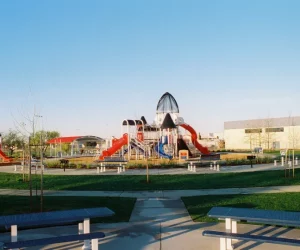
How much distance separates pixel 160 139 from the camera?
37.6 m

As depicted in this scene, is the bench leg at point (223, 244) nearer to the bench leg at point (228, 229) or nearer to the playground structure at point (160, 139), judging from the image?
the bench leg at point (228, 229)

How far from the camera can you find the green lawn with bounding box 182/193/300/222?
10625mm

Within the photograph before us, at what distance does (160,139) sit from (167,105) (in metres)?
5.90

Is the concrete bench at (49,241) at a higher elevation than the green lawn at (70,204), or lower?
higher

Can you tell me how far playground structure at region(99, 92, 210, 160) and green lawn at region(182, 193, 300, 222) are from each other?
67.1 ft

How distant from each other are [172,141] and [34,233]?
2967 cm

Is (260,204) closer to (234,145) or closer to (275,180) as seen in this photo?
(275,180)

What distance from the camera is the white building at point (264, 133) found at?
69981mm

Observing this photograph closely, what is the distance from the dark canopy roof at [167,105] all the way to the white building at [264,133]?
2768cm

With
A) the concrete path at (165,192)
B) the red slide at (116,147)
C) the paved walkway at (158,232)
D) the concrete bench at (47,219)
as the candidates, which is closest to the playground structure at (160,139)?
the red slide at (116,147)

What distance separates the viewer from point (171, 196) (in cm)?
1366

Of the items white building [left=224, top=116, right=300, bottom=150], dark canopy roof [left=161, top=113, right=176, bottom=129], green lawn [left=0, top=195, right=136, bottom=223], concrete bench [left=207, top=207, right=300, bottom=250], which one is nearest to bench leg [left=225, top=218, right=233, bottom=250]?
concrete bench [left=207, top=207, right=300, bottom=250]

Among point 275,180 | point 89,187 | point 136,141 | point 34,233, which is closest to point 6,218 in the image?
point 34,233

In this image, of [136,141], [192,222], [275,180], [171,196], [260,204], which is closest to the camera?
[192,222]
